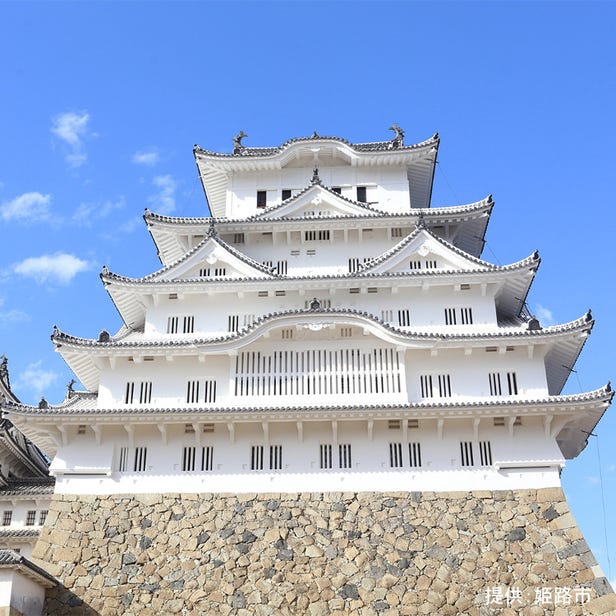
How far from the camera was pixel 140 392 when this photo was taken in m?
22.7

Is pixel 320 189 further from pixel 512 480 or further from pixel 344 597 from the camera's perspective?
pixel 344 597

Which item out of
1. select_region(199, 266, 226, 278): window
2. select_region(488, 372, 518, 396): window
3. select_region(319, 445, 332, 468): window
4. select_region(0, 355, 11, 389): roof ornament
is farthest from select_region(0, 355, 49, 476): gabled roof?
select_region(488, 372, 518, 396): window

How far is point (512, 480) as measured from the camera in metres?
20.7

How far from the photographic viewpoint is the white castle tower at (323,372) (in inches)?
824

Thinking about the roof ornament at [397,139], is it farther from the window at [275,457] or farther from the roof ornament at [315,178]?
the window at [275,457]

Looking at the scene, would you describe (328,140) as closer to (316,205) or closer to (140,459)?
(316,205)

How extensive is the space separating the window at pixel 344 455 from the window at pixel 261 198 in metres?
10.3

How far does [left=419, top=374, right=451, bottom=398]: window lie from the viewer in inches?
866

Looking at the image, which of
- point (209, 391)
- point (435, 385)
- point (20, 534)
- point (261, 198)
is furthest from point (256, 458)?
point (261, 198)

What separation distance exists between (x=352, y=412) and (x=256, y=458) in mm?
2872

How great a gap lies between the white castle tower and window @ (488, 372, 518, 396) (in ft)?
0.11

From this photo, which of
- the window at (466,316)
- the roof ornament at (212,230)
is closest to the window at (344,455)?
the window at (466,316)

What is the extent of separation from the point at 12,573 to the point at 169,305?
9233 mm

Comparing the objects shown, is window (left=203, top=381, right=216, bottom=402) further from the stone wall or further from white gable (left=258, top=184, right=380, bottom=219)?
white gable (left=258, top=184, right=380, bottom=219)
